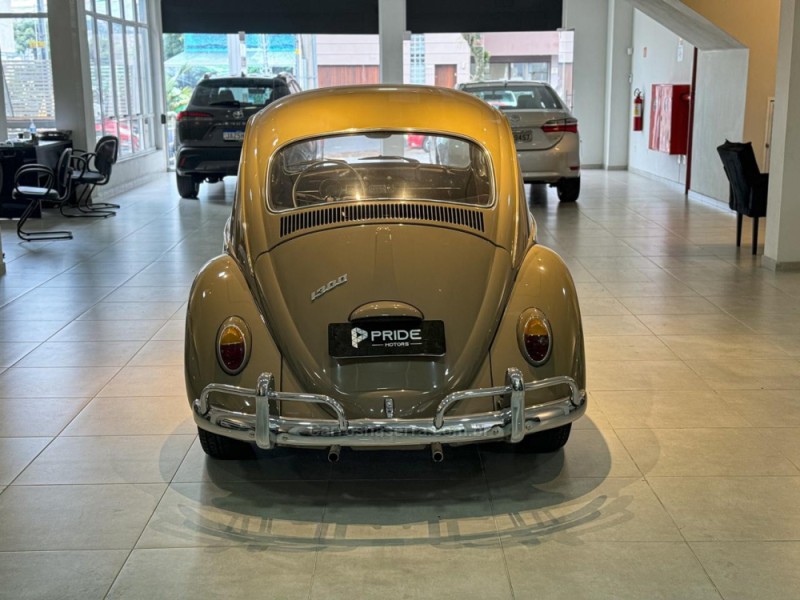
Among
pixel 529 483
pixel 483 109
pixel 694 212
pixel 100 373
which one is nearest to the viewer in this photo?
pixel 529 483

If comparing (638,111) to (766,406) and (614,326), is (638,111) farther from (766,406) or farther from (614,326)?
(766,406)

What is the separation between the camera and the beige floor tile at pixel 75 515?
3506 mm

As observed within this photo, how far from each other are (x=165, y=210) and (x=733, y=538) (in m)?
10.5

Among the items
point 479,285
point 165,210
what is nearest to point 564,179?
point 165,210

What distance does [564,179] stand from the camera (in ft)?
41.4

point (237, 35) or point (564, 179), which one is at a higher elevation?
point (237, 35)

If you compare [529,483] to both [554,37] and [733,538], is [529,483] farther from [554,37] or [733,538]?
[554,37]

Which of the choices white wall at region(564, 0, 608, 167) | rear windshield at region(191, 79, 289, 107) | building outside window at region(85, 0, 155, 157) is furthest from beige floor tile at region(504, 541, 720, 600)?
white wall at region(564, 0, 608, 167)

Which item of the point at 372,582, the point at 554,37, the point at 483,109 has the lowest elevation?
the point at 372,582

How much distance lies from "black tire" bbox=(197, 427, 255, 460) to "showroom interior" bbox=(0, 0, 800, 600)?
51 mm

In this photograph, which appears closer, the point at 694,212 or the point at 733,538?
the point at 733,538

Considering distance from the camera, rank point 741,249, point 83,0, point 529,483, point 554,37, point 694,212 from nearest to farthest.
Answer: point 529,483 → point 741,249 → point 694,212 → point 83,0 → point 554,37

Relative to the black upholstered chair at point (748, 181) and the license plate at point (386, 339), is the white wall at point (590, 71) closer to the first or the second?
the black upholstered chair at point (748, 181)

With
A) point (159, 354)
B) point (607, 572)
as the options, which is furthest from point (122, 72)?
point (607, 572)
